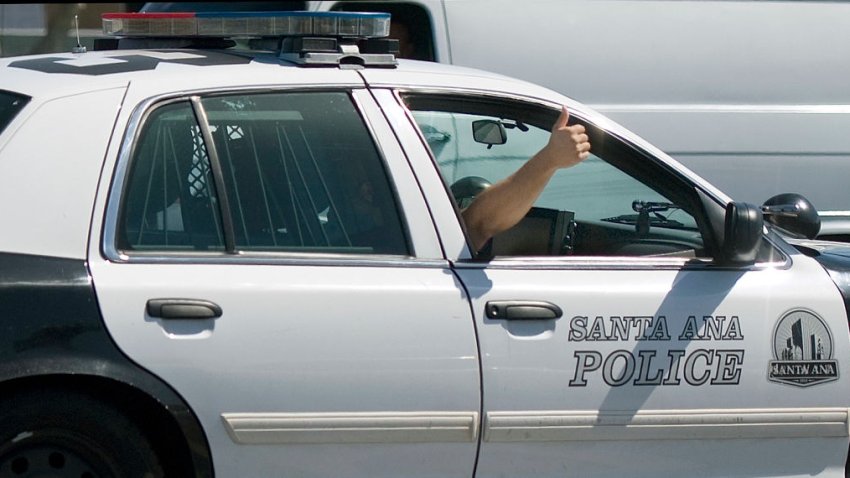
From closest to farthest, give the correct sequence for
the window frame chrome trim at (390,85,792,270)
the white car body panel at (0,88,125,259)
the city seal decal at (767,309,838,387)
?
the white car body panel at (0,88,125,259) < the window frame chrome trim at (390,85,792,270) < the city seal decal at (767,309,838,387)

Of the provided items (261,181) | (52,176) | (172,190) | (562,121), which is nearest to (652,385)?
(562,121)

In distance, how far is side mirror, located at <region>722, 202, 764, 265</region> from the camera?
364cm

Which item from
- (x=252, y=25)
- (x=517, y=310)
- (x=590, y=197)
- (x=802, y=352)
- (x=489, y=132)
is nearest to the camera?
(x=517, y=310)

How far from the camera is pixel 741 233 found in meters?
3.65

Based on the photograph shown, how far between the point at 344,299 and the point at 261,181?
15.8 inches

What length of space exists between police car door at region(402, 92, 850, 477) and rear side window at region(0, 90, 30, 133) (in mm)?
1039

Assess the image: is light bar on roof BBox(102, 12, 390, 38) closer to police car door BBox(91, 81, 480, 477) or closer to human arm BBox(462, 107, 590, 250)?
police car door BBox(91, 81, 480, 477)

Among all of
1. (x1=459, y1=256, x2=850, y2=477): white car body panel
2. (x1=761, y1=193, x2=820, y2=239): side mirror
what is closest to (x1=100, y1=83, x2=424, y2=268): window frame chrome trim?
(x1=459, y1=256, x2=850, y2=477): white car body panel

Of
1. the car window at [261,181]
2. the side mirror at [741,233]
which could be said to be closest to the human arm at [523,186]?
the car window at [261,181]

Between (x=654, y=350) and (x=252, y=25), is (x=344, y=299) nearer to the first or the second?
Result: (x=654, y=350)

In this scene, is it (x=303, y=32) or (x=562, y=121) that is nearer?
(x=562, y=121)

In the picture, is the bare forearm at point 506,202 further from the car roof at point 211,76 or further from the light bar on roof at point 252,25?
the light bar on roof at point 252,25

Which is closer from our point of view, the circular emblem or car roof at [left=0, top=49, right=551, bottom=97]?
car roof at [left=0, top=49, right=551, bottom=97]

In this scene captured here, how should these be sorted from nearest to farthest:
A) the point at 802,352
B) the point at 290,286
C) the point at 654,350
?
the point at 290,286 → the point at 654,350 → the point at 802,352
